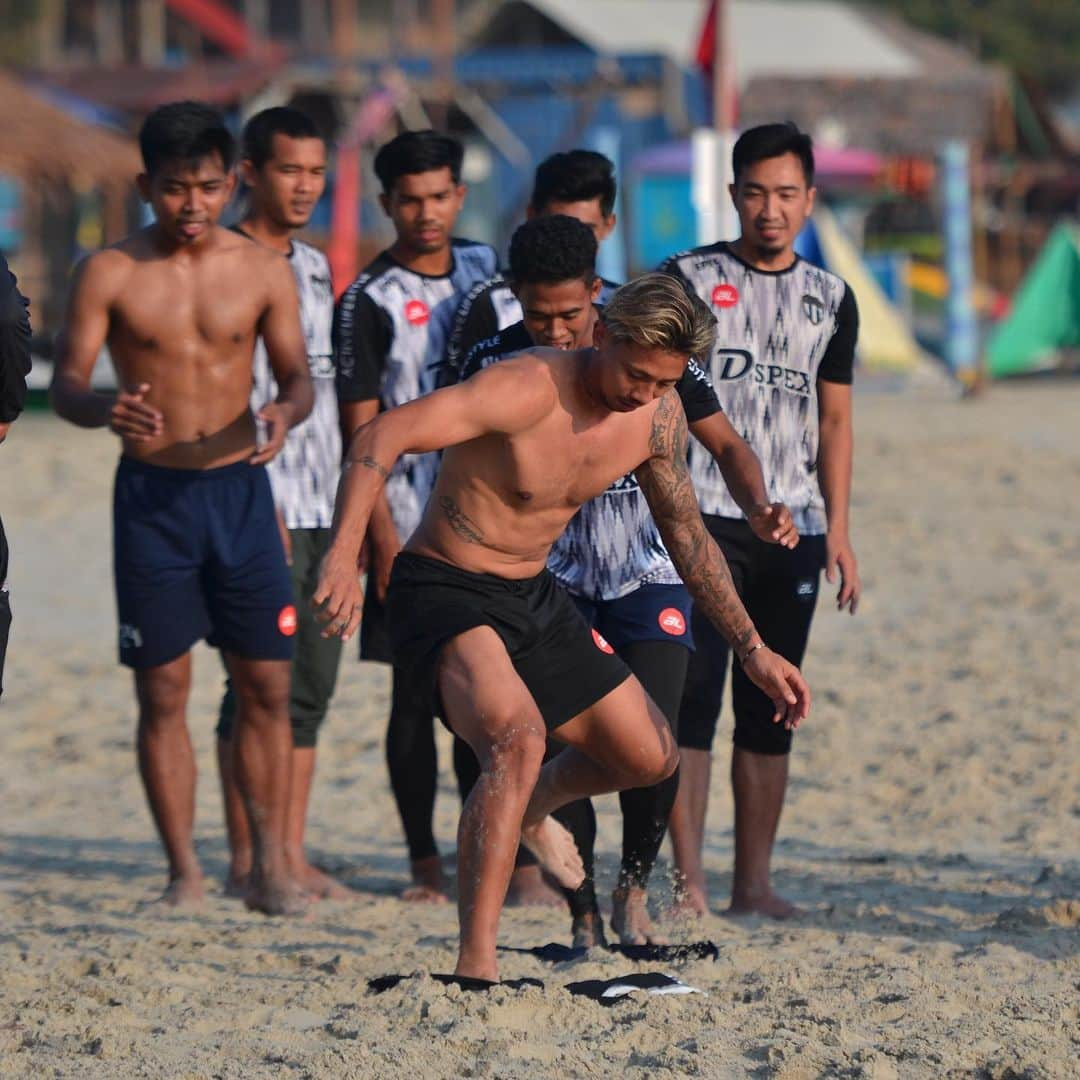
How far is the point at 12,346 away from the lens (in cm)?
368

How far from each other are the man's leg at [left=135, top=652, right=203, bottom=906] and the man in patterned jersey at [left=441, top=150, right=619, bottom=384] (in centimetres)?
117

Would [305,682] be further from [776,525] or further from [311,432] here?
[776,525]

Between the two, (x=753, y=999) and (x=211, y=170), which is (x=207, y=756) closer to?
(x=211, y=170)

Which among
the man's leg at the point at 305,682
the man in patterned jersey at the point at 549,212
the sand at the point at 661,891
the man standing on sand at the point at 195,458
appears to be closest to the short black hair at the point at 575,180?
the man in patterned jersey at the point at 549,212

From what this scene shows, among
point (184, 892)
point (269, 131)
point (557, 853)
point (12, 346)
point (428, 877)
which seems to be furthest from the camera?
point (428, 877)

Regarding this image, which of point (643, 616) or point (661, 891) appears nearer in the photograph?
point (643, 616)

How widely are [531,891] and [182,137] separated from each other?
2.38 metres

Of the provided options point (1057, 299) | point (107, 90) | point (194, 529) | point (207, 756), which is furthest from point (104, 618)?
point (107, 90)

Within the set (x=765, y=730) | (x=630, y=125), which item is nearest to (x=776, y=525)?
(x=765, y=730)

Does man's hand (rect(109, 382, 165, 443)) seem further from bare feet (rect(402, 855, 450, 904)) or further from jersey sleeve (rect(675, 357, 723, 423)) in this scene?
bare feet (rect(402, 855, 450, 904))

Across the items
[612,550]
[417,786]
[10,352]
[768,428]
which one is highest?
[10,352]

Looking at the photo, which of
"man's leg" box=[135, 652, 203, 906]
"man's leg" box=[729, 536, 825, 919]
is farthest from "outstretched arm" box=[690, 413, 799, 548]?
"man's leg" box=[135, 652, 203, 906]

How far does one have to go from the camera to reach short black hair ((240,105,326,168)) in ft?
18.5

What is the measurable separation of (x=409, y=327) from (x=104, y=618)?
495cm
